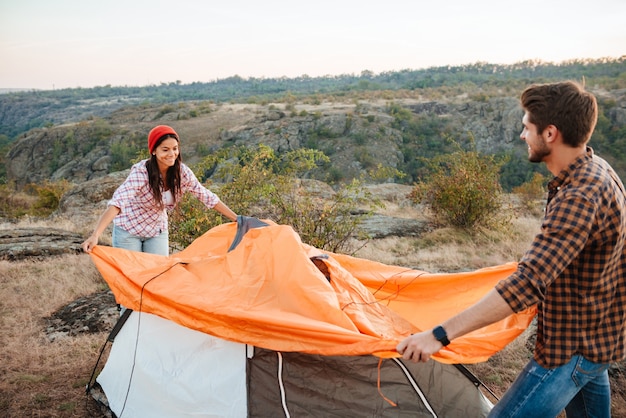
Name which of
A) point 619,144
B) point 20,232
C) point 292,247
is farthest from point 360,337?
point 619,144

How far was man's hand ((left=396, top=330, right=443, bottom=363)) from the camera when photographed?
206 cm

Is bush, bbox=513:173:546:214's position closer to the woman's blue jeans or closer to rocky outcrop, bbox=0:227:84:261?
rocky outcrop, bbox=0:227:84:261

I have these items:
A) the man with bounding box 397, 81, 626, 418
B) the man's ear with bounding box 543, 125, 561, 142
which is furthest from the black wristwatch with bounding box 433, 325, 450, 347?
the man's ear with bounding box 543, 125, 561, 142

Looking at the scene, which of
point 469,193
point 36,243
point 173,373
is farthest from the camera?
point 469,193

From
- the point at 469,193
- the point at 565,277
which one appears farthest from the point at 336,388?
the point at 469,193

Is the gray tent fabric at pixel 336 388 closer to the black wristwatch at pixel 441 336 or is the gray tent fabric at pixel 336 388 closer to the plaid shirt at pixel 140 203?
the black wristwatch at pixel 441 336

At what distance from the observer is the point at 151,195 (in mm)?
4594

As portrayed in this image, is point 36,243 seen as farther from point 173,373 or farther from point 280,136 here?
point 280,136

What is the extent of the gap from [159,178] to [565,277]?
3586 millimetres

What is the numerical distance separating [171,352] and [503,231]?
8.82 metres

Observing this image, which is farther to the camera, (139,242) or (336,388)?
(139,242)

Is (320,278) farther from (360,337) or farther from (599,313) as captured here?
(599,313)

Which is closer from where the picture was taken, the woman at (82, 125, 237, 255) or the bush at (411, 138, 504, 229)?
the woman at (82, 125, 237, 255)

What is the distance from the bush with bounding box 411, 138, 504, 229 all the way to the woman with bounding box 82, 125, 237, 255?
758cm
